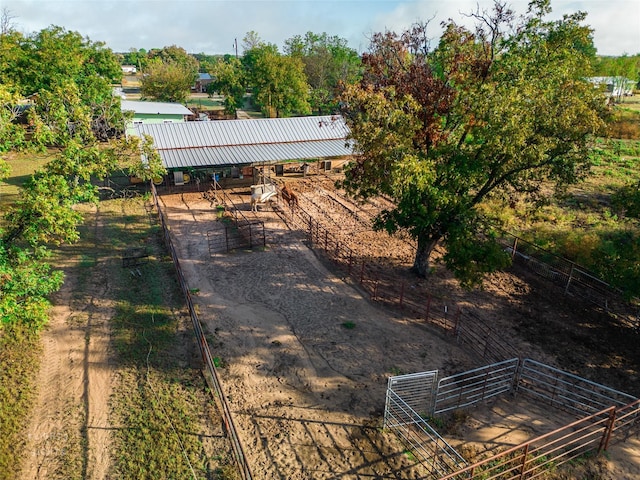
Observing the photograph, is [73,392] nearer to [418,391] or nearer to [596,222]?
[418,391]

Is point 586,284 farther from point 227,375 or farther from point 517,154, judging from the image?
point 227,375

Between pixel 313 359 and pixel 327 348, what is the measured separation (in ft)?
2.67

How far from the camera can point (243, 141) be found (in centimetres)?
3619

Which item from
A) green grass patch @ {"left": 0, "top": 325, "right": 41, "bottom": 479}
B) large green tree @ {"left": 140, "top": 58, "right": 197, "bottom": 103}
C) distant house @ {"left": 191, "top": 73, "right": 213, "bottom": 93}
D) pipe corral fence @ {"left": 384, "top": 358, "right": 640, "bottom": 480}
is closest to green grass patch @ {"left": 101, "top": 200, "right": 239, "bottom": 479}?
green grass patch @ {"left": 0, "top": 325, "right": 41, "bottom": 479}

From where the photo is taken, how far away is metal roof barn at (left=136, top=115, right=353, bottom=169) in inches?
1283

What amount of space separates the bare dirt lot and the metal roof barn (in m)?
9.65

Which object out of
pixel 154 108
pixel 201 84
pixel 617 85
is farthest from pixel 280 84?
pixel 617 85

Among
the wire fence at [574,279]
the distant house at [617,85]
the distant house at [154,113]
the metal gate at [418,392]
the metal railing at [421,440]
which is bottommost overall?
the metal railing at [421,440]

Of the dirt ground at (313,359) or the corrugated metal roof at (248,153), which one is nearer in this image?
the dirt ground at (313,359)

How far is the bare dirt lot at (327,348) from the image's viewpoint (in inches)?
458

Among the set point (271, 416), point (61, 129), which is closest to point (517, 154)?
point (271, 416)

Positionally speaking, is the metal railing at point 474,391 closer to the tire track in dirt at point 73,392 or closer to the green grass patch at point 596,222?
the green grass patch at point 596,222

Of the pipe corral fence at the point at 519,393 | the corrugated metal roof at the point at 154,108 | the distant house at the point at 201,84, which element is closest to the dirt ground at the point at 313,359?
the pipe corral fence at the point at 519,393

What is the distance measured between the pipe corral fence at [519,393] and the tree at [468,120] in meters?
4.30
